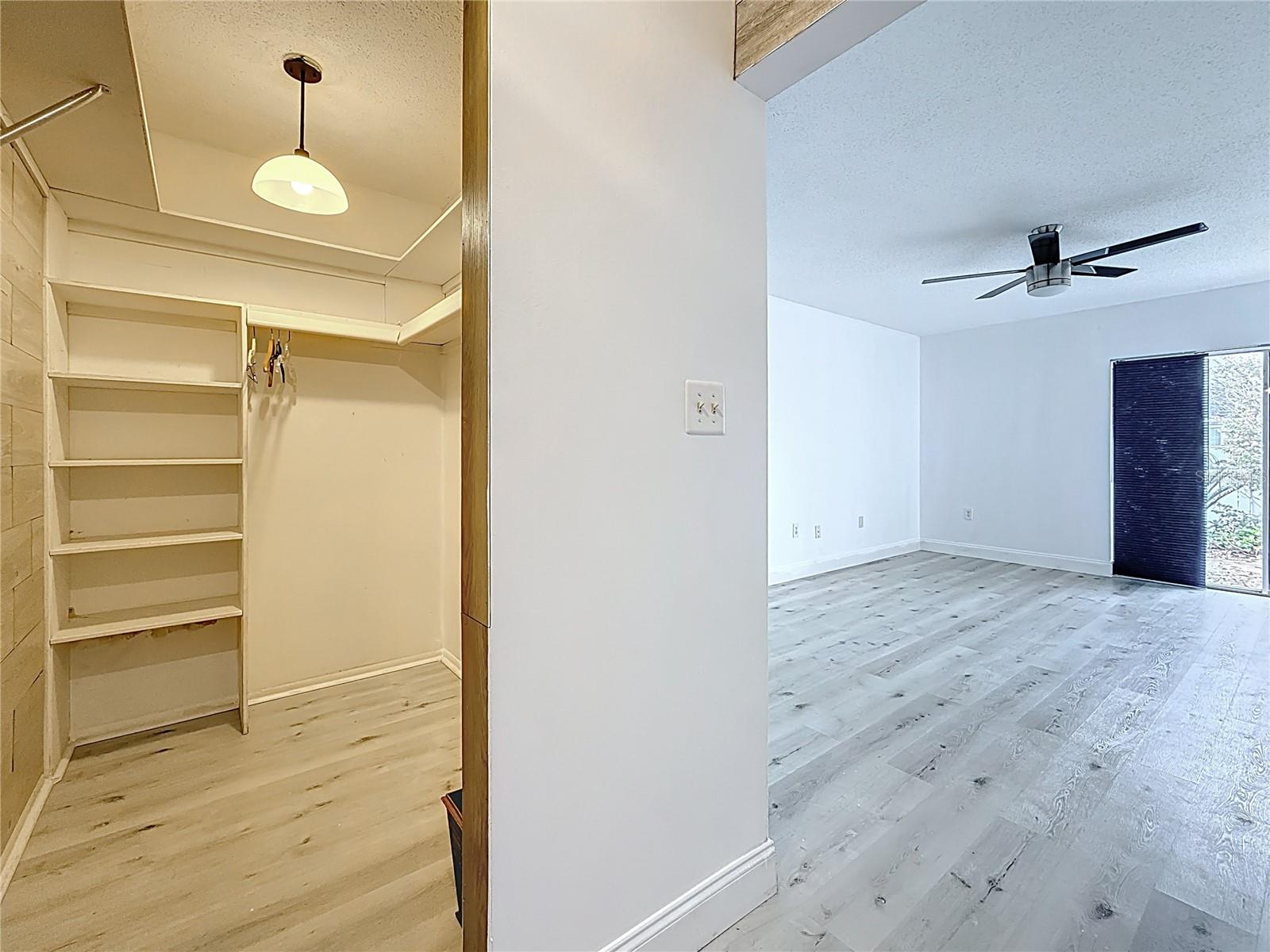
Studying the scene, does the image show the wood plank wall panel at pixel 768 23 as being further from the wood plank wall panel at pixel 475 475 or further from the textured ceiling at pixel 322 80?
the textured ceiling at pixel 322 80

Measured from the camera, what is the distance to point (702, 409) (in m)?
1.34

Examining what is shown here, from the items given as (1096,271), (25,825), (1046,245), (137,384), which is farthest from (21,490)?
(1096,271)

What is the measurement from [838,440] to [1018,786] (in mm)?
3984

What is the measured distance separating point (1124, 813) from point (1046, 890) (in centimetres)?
57

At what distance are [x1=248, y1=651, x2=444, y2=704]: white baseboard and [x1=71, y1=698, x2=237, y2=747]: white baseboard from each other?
0.12m

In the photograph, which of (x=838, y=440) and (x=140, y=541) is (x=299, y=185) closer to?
(x=140, y=541)

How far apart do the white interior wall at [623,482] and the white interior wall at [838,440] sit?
348 cm

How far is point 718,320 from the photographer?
4.50ft

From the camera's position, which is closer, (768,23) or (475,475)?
(475,475)

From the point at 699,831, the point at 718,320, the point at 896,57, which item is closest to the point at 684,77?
the point at 718,320

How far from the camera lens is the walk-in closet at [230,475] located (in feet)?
5.12

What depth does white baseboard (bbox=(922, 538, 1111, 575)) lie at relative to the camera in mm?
5379

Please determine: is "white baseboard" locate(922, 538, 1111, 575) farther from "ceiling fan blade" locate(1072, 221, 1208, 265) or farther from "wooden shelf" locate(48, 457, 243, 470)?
"wooden shelf" locate(48, 457, 243, 470)

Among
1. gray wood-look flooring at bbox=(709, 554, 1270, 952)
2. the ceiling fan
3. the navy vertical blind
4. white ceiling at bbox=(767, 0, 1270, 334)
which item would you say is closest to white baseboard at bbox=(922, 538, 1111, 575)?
the navy vertical blind
